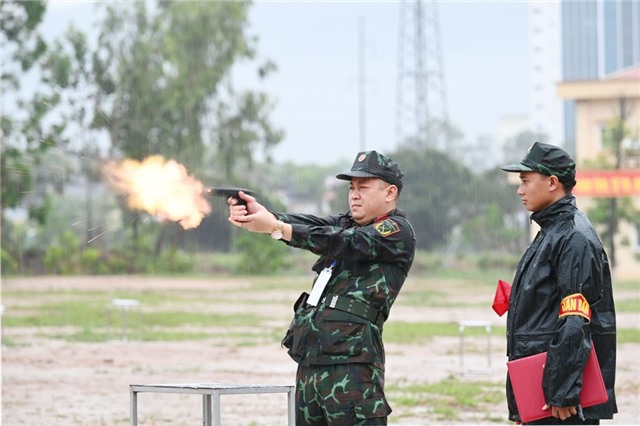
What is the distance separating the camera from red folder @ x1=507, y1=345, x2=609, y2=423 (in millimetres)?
5004

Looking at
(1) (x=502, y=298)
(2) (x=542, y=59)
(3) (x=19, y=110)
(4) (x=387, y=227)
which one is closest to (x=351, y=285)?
(4) (x=387, y=227)

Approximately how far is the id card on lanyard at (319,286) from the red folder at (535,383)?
3.00 ft

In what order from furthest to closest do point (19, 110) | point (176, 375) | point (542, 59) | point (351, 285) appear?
point (542, 59)
point (19, 110)
point (176, 375)
point (351, 285)

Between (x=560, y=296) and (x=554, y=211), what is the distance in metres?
0.41

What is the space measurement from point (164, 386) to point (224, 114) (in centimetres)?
5405

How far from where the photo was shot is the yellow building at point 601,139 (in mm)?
45250

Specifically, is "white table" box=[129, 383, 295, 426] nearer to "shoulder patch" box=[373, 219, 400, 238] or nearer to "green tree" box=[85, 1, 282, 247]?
"shoulder patch" box=[373, 219, 400, 238]

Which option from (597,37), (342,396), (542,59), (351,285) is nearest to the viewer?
(342,396)

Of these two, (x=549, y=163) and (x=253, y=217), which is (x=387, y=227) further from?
(x=549, y=163)

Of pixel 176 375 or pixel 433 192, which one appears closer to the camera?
pixel 176 375

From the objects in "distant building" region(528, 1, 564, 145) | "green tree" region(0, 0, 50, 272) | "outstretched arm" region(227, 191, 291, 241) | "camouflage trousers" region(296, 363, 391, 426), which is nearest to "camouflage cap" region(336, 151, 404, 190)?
"outstretched arm" region(227, 191, 291, 241)

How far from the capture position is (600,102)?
50219 millimetres

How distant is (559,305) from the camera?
16.8 ft

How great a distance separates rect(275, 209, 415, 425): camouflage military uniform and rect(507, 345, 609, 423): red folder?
63 centimetres
